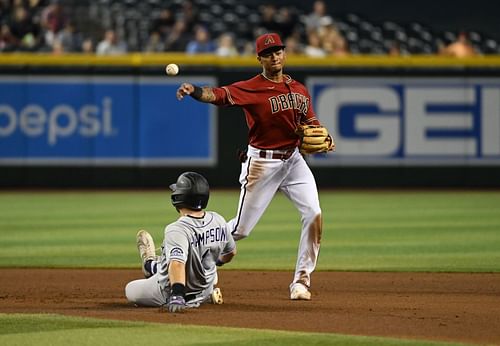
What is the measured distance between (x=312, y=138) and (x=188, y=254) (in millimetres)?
1392

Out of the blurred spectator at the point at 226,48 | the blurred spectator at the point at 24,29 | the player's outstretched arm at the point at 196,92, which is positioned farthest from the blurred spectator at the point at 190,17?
the player's outstretched arm at the point at 196,92

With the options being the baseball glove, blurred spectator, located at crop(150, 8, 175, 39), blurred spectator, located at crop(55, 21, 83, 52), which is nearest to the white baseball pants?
the baseball glove

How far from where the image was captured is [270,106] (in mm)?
7727

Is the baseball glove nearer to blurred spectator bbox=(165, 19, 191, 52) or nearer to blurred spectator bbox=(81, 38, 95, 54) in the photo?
blurred spectator bbox=(165, 19, 191, 52)

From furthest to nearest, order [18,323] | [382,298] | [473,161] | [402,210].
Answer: [473,161]
[402,210]
[382,298]
[18,323]

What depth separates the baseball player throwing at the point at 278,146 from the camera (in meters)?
7.70

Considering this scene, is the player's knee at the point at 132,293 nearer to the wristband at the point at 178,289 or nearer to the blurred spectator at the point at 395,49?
the wristband at the point at 178,289

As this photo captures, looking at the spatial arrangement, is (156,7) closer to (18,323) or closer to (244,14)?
(244,14)

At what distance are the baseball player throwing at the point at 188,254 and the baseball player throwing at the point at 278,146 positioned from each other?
27.5 inches

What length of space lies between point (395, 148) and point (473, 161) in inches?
55.1

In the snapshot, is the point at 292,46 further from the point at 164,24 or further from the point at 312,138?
the point at 312,138

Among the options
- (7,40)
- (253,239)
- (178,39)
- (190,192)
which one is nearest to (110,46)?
(178,39)

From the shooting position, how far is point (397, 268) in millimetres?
9883

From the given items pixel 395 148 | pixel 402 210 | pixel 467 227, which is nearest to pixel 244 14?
pixel 395 148
